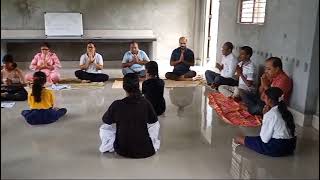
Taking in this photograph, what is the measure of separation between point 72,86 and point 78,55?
257 cm

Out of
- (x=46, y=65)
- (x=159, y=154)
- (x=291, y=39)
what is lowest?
(x=159, y=154)

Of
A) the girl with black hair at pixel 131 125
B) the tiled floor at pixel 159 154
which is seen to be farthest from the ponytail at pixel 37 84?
the girl with black hair at pixel 131 125

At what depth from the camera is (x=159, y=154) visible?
3428mm

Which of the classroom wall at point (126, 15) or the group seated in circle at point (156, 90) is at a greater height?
the classroom wall at point (126, 15)

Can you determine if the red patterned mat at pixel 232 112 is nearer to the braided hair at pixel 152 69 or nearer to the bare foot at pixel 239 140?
the bare foot at pixel 239 140

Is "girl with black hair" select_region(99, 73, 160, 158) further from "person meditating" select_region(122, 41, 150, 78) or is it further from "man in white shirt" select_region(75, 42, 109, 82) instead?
"person meditating" select_region(122, 41, 150, 78)

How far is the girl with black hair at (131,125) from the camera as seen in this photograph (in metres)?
3.11

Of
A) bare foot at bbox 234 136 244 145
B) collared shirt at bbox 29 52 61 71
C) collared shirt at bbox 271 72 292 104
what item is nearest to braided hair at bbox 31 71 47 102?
bare foot at bbox 234 136 244 145

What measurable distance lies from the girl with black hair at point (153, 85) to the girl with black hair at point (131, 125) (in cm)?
118

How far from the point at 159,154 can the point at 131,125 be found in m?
0.50

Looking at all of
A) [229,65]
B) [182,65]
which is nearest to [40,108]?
[229,65]

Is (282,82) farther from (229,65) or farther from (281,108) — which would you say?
(229,65)

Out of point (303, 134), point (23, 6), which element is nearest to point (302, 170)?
point (303, 134)

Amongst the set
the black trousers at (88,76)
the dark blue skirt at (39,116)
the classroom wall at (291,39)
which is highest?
the classroom wall at (291,39)
